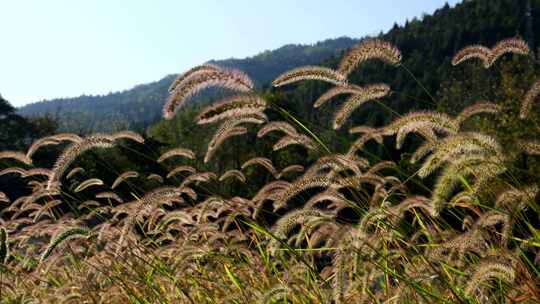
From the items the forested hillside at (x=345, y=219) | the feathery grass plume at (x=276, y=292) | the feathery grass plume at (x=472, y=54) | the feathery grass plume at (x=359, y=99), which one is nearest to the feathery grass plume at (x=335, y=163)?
the forested hillside at (x=345, y=219)

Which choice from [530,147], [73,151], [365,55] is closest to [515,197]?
[530,147]

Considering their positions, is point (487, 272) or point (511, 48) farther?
point (511, 48)

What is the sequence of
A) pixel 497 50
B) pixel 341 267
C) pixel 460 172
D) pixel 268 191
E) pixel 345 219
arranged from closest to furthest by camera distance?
pixel 341 267
pixel 460 172
pixel 497 50
pixel 345 219
pixel 268 191

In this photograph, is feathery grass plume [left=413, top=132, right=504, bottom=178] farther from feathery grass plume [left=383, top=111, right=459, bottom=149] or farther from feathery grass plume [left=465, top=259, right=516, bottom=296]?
feathery grass plume [left=465, top=259, right=516, bottom=296]

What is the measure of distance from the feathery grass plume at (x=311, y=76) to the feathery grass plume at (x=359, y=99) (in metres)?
0.14

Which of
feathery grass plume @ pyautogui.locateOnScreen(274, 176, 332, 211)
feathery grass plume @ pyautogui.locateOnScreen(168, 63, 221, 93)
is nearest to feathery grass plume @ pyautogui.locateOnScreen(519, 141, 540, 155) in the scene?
feathery grass plume @ pyautogui.locateOnScreen(274, 176, 332, 211)

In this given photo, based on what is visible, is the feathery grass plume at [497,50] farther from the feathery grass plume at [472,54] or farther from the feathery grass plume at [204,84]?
the feathery grass plume at [204,84]

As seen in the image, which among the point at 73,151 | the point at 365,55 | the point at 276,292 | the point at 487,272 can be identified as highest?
the point at 365,55

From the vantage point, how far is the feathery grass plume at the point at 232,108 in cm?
329

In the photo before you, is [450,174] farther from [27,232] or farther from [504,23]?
[504,23]

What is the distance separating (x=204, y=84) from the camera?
3.31m

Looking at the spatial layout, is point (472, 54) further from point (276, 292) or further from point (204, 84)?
point (276, 292)

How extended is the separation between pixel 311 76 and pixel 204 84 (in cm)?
56

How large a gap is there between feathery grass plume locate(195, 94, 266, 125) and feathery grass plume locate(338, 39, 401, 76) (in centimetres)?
52
